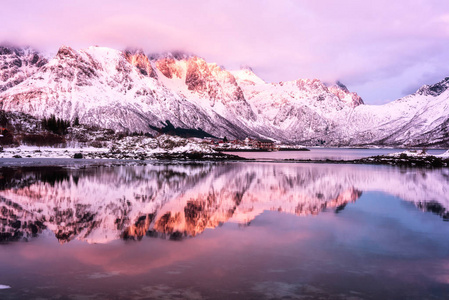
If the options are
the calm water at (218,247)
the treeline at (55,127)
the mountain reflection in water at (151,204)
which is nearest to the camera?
the calm water at (218,247)

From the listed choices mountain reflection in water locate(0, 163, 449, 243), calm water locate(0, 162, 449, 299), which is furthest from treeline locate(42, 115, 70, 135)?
calm water locate(0, 162, 449, 299)

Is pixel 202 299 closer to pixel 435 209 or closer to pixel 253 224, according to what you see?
pixel 253 224

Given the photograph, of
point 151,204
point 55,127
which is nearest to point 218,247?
point 151,204

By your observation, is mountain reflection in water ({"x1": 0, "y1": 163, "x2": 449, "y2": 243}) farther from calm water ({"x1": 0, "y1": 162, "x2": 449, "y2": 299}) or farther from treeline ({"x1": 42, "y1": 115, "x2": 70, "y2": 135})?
treeline ({"x1": 42, "y1": 115, "x2": 70, "y2": 135})

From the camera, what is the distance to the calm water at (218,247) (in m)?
15.4

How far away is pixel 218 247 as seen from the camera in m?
21.5

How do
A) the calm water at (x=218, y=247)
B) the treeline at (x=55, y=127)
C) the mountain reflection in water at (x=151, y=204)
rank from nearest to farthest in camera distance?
the calm water at (x=218, y=247), the mountain reflection in water at (x=151, y=204), the treeline at (x=55, y=127)

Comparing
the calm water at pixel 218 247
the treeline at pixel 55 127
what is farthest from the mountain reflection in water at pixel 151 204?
the treeline at pixel 55 127

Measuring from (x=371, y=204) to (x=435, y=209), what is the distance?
537 cm

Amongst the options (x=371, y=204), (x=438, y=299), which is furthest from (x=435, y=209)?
(x=438, y=299)

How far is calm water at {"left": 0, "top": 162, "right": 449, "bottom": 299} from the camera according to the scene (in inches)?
606

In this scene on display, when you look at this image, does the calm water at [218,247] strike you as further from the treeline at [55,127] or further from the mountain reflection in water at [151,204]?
the treeline at [55,127]

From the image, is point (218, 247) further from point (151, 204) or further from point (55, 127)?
point (55, 127)

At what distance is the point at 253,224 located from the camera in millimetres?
28219
